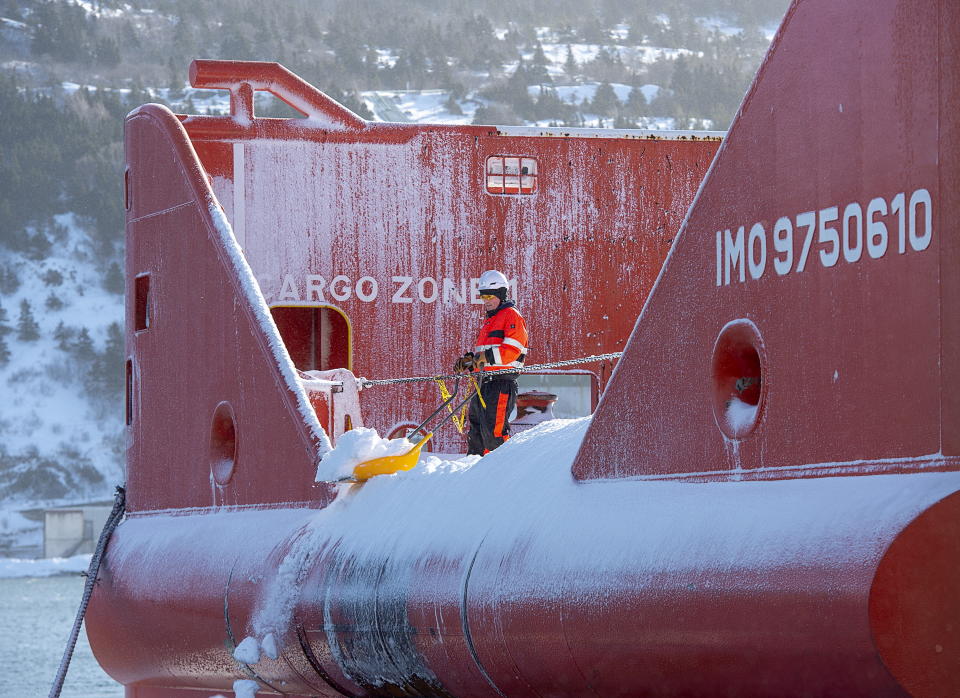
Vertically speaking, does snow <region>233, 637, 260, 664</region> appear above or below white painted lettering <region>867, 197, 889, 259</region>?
below

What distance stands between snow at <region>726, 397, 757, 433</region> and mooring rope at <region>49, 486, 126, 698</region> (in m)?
5.63

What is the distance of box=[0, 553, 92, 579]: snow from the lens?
365 feet

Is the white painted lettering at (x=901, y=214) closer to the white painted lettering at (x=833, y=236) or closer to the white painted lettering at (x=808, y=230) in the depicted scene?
the white painted lettering at (x=833, y=236)

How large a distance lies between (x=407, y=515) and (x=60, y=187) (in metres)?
173

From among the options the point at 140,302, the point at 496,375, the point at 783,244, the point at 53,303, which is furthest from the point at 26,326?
the point at 783,244

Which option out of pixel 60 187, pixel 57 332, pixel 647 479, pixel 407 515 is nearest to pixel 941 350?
pixel 647 479

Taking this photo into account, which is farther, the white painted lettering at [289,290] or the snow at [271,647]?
the white painted lettering at [289,290]

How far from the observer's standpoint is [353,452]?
693 centimetres

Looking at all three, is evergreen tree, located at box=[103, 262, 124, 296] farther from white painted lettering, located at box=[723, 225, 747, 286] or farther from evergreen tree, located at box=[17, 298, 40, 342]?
white painted lettering, located at box=[723, 225, 747, 286]

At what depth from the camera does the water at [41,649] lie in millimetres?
33594

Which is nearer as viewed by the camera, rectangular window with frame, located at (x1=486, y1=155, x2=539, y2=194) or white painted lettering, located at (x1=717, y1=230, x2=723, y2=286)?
white painted lettering, located at (x1=717, y1=230, x2=723, y2=286)

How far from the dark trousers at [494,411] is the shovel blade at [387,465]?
6.75ft

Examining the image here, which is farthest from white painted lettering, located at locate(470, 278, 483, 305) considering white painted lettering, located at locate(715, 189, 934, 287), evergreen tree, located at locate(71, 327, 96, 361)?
evergreen tree, located at locate(71, 327, 96, 361)

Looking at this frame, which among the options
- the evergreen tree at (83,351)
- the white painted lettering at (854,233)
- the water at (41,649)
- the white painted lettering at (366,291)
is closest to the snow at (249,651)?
the white painted lettering at (854,233)
